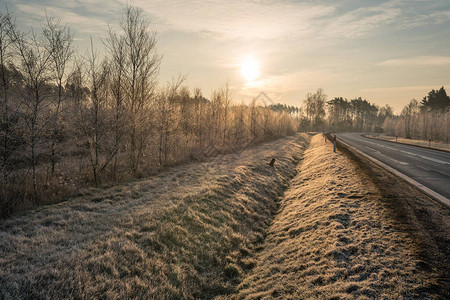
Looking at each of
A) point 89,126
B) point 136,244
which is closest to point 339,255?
point 136,244

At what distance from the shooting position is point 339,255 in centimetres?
473

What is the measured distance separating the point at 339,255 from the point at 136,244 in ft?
14.9

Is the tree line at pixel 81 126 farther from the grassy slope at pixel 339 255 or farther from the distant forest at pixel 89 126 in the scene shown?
the grassy slope at pixel 339 255

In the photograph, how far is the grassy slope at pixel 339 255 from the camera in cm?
374

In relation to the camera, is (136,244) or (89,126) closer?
(136,244)

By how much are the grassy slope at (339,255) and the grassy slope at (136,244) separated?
0.79 metres

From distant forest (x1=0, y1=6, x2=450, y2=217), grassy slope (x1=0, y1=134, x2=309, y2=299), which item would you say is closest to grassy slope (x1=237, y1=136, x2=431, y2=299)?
grassy slope (x1=0, y1=134, x2=309, y2=299)

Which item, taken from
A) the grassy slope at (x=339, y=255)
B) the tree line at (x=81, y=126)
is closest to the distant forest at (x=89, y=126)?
the tree line at (x=81, y=126)

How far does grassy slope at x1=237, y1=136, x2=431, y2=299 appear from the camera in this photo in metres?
3.74

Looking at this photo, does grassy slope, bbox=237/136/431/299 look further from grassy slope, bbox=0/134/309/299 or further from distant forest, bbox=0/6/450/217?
distant forest, bbox=0/6/450/217

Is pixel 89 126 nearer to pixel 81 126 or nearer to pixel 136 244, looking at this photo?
pixel 81 126

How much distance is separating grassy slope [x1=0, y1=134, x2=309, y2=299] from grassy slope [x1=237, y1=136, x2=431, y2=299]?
2.58 feet

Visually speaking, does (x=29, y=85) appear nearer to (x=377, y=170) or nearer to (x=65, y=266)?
(x=65, y=266)

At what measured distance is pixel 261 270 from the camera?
18.4ft
